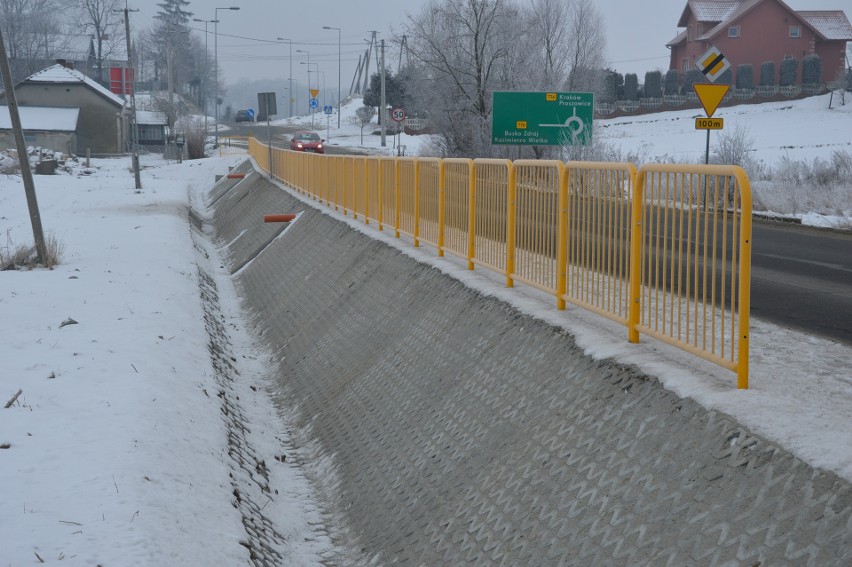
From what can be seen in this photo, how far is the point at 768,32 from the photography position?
81.8 metres

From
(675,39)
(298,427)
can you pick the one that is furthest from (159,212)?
(675,39)

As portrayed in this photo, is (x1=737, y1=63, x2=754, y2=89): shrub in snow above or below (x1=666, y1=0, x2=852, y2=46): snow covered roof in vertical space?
below

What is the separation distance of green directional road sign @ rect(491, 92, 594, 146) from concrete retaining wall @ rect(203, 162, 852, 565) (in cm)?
1744

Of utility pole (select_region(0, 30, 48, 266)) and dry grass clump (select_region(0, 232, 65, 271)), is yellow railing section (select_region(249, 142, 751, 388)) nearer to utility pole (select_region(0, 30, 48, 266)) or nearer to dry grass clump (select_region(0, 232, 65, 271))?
utility pole (select_region(0, 30, 48, 266))

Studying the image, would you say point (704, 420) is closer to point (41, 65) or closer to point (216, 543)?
point (216, 543)

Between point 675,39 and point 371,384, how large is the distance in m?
87.7

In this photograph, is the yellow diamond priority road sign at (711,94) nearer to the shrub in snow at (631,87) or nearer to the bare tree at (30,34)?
the shrub in snow at (631,87)

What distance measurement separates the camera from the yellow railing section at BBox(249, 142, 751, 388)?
5.78 m

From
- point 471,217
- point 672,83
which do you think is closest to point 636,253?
point 471,217

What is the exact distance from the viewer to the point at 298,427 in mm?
11109

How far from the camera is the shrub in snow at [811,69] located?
7944cm

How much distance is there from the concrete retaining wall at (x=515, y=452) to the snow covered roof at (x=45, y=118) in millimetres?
67507

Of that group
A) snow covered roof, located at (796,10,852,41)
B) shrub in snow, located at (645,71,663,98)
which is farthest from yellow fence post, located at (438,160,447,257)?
shrub in snow, located at (645,71,663,98)

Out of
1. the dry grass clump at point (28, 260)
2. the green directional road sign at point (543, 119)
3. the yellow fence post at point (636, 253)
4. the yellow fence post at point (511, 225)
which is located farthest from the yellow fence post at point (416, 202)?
the green directional road sign at point (543, 119)
